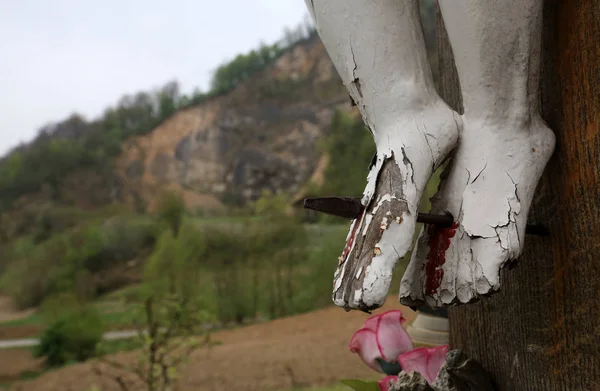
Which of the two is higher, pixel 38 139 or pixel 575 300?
pixel 38 139

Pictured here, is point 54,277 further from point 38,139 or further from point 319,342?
point 38,139

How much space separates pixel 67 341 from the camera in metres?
6.48

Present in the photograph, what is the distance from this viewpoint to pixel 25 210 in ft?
47.0

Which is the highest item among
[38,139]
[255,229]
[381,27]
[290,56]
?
[290,56]

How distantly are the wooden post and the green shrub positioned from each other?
264 inches

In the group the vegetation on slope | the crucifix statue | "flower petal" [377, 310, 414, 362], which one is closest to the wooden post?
the crucifix statue

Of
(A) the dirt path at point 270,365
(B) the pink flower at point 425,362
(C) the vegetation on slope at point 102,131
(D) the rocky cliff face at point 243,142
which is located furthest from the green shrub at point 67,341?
(C) the vegetation on slope at point 102,131

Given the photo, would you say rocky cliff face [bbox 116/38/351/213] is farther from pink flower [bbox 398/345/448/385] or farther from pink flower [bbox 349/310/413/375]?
pink flower [bbox 398/345/448/385]

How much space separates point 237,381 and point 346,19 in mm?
4158

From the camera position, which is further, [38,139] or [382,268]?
[38,139]

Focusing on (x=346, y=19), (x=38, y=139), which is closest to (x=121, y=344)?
(x=346, y=19)

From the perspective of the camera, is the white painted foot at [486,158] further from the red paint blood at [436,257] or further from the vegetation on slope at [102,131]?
the vegetation on slope at [102,131]

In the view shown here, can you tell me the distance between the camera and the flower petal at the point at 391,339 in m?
0.64

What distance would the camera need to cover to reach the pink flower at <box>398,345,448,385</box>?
21.6 inches
